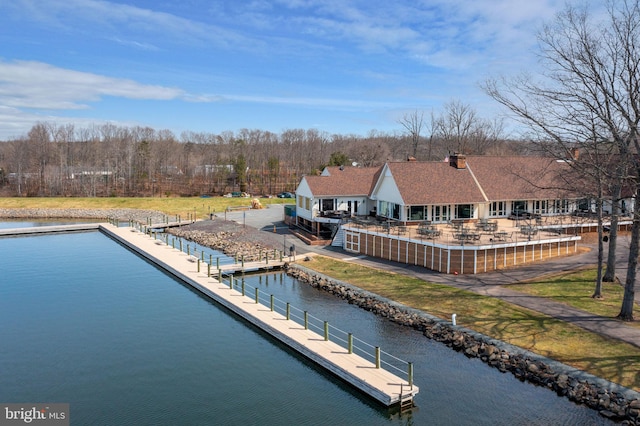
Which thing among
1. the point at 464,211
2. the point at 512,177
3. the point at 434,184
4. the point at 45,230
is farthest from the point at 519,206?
the point at 45,230

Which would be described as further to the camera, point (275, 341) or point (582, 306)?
point (582, 306)

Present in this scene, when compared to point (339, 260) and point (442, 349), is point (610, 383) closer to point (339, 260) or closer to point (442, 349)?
point (442, 349)

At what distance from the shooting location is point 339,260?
119 feet

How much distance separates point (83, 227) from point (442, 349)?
47.8m

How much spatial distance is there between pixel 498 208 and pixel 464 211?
3.71 metres

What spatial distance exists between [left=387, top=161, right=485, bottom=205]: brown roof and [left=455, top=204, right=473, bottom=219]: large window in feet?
2.62

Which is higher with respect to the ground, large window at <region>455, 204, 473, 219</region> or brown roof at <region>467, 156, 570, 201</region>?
brown roof at <region>467, 156, 570, 201</region>

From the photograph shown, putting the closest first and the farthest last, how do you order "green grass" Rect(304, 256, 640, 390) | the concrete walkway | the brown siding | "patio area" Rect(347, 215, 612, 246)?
1. "green grass" Rect(304, 256, 640, 390)
2. the concrete walkway
3. the brown siding
4. "patio area" Rect(347, 215, 612, 246)

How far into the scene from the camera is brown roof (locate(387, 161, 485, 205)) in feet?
128

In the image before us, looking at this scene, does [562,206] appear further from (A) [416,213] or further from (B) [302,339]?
(B) [302,339]

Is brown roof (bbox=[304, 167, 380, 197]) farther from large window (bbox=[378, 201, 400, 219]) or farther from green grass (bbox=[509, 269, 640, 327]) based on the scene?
green grass (bbox=[509, 269, 640, 327])

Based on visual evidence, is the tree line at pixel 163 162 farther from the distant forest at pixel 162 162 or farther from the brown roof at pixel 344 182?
the brown roof at pixel 344 182

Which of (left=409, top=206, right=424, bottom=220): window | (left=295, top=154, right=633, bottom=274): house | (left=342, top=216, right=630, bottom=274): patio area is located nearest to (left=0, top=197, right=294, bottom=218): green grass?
(left=295, top=154, right=633, bottom=274): house

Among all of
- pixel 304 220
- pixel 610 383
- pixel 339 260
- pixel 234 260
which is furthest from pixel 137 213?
pixel 610 383
